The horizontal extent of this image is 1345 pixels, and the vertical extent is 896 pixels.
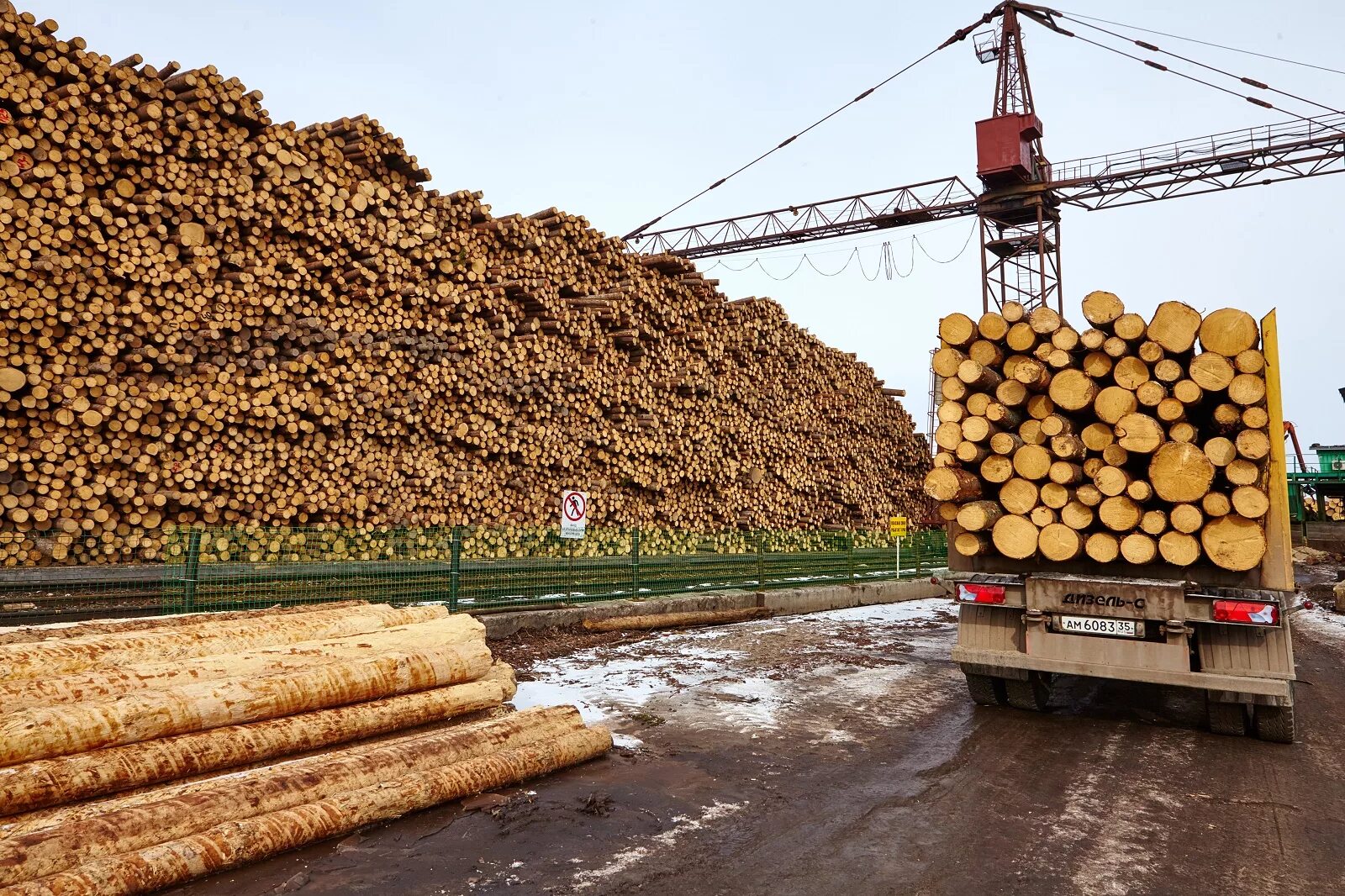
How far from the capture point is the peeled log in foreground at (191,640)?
12.9 feet

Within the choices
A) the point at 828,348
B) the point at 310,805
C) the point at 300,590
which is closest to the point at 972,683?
the point at 310,805

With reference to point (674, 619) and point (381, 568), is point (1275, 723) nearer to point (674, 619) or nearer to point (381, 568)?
point (674, 619)

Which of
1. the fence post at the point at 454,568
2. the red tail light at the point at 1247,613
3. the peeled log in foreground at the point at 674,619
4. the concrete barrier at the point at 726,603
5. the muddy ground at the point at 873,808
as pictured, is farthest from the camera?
the peeled log in foreground at the point at 674,619

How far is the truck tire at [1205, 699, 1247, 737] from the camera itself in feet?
18.8

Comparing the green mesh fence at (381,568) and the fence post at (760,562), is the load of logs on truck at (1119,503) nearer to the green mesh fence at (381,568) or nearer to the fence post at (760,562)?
the green mesh fence at (381,568)

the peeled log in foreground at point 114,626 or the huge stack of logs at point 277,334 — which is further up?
the huge stack of logs at point 277,334

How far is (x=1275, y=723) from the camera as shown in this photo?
5480 mm

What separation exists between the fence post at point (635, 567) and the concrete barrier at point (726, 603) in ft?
0.55

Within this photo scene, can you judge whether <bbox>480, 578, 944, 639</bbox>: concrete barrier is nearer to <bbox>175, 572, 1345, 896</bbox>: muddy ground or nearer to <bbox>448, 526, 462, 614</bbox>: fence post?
<bbox>448, 526, 462, 614</bbox>: fence post

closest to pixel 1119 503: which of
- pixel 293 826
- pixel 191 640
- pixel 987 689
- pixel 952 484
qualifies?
pixel 952 484

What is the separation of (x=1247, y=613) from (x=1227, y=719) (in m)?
0.97

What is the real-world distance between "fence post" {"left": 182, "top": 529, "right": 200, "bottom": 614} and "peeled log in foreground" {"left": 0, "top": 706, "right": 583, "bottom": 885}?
3833 mm

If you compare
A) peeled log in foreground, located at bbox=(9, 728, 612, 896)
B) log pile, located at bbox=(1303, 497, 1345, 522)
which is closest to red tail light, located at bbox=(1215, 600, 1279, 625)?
peeled log in foreground, located at bbox=(9, 728, 612, 896)

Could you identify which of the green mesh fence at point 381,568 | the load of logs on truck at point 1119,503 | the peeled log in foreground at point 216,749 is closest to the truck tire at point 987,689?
the load of logs on truck at point 1119,503
